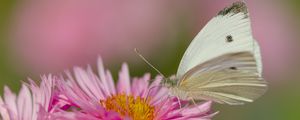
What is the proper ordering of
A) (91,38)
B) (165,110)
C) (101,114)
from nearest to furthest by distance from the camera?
1. (101,114)
2. (165,110)
3. (91,38)

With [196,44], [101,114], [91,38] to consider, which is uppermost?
[91,38]

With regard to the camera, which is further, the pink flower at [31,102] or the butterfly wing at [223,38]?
the butterfly wing at [223,38]

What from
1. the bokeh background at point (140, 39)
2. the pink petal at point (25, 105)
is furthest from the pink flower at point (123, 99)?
the bokeh background at point (140, 39)

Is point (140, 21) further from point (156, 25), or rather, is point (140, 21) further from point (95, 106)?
point (95, 106)

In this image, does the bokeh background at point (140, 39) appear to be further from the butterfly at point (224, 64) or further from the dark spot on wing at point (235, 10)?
the dark spot on wing at point (235, 10)

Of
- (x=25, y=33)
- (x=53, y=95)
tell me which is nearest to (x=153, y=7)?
(x=25, y=33)

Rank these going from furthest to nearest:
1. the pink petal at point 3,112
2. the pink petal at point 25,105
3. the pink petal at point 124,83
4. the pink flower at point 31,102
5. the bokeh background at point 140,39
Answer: the bokeh background at point 140,39
the pink petal at point 124,83
the pink petal at point 25,105
the pink petal at point 3,112
the pink flower at point 31,102

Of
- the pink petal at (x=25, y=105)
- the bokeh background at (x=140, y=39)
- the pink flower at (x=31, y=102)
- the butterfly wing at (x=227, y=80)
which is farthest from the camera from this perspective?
the bokeh background at (x=140, y=39)

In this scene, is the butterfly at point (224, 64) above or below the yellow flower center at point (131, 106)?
above
